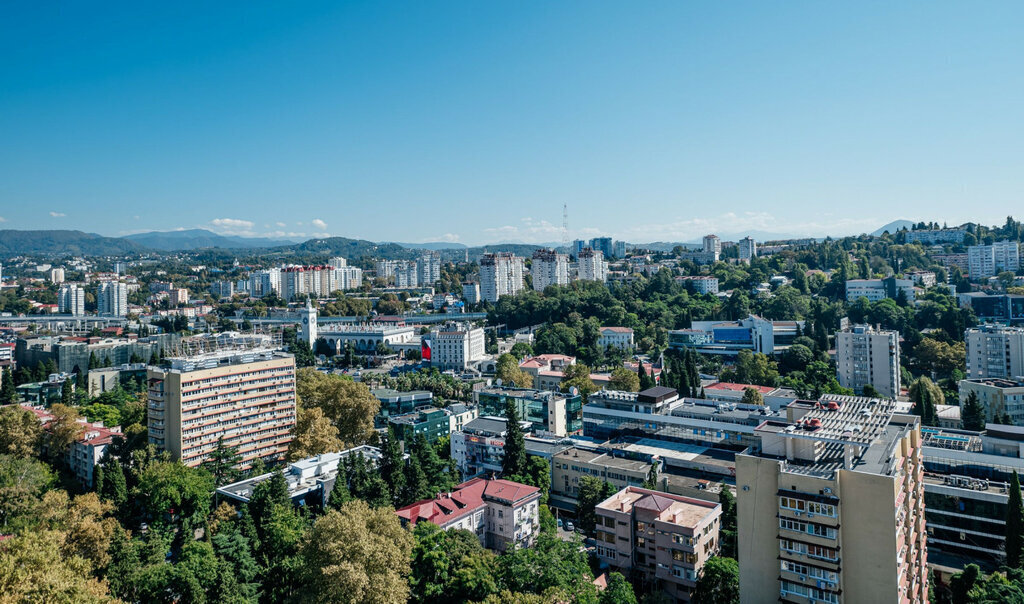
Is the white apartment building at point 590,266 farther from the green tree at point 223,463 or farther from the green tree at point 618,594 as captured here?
the green tree at point 618,594

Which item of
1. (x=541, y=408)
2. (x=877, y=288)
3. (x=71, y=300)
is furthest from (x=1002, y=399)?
(x=71, y=300)

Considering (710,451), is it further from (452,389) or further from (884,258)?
(884,258)

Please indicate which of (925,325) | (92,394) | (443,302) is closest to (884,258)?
(925,325)

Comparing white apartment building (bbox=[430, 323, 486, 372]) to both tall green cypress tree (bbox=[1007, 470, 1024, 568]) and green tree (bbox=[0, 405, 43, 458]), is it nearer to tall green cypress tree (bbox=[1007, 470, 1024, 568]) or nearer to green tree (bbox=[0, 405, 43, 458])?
green tree (bbox=[0, 405, 43, 458])

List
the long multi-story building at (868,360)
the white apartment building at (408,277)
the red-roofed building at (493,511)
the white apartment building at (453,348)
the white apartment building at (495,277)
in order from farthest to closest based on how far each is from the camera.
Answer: the white apartment building at (408,277)
the white apartment building at (495,277)
the white apartment building at (453,348)
the long multi-story building at (868,360)
the red-roofed building at (493,511)

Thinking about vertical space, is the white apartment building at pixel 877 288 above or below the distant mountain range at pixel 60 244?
below

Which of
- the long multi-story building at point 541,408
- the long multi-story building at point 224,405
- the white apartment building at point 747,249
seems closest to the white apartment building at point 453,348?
the long multi-story building at point 541,408
